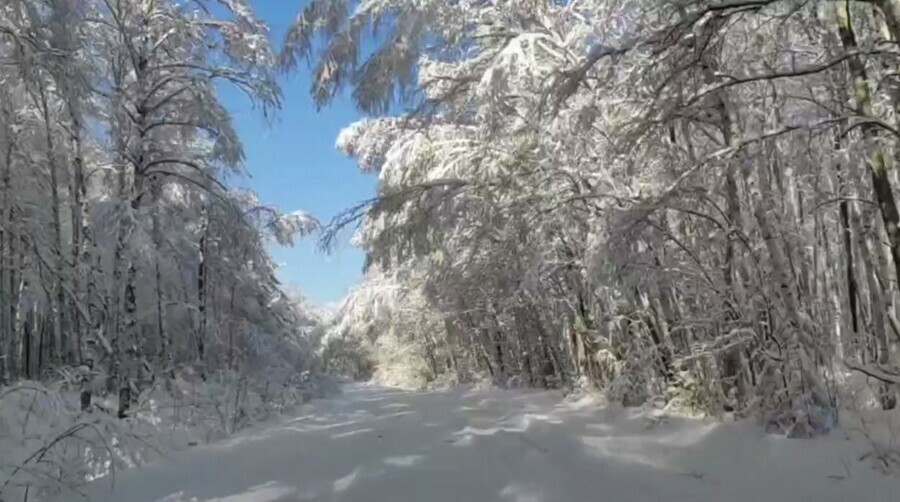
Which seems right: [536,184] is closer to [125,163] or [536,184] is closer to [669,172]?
[669,172]

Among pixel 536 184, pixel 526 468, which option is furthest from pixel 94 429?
pixel 536 184

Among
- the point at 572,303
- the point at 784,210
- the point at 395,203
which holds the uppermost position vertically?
the point at 395,203

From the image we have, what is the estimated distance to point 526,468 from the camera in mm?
3938

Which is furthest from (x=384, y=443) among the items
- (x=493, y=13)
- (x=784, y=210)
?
(x=493, y=13)

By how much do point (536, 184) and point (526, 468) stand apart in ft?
11.3

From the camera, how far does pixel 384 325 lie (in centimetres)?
2089

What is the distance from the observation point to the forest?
157 inches

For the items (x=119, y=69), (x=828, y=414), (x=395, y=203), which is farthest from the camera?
(x=119, y=69)

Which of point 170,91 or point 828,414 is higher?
point 170,91

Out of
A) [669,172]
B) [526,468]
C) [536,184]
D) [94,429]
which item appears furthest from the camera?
[536,184]

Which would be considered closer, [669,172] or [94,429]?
[94,429]

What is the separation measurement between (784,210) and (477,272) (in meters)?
5.37

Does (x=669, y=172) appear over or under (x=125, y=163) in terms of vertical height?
under

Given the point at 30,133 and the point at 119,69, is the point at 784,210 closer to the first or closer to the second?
the point at 119,69
